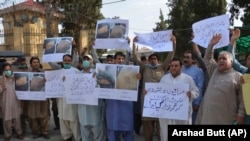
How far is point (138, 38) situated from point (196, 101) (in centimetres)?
151

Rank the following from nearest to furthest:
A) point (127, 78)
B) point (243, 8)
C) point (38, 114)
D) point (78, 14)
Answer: point (127, 78)
point (38, 114)
point (243, 8)
point (78, 14)

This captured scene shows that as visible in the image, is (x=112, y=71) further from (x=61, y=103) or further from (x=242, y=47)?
(x=242, y=47)

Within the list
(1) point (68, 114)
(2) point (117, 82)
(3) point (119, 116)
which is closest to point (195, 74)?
(2) point (117, 82)

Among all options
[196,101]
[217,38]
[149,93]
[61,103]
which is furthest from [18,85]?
[217,38]

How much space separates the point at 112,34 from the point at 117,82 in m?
1.00

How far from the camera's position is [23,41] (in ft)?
57.9

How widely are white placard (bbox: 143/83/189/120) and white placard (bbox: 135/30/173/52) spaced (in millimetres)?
981

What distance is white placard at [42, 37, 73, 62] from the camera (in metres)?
6.64

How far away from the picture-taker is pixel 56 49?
6754 mm

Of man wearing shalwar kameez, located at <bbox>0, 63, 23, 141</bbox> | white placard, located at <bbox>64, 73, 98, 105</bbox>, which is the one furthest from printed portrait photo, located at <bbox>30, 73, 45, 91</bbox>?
white placard, located at <bbox>64, 73, 98, 105</bbox>

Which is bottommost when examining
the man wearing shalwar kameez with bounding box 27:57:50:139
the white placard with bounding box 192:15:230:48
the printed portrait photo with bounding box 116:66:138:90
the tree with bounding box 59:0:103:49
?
the man wearing shalwar kameez with bounding box 27:57:50:139

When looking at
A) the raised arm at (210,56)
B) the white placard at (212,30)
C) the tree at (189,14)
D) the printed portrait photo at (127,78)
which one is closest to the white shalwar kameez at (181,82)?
the raised arm at (210,56)

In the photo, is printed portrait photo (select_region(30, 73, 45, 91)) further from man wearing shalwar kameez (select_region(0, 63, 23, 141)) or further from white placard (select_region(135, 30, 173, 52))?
white placard (select_region(135, 30, 173, 52))

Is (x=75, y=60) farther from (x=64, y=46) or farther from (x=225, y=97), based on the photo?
(x=225, y=97)
